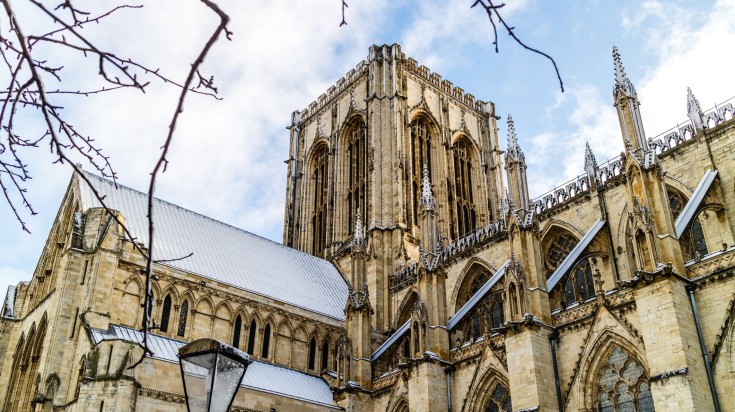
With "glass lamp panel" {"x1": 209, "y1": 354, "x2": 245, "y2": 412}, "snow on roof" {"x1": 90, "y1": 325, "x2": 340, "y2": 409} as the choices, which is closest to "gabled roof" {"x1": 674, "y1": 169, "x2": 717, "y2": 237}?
"snow on roof" {"x1": 90, "y1": 325, "x2": 340, "y2": 409}

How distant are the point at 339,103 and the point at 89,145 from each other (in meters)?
39.5

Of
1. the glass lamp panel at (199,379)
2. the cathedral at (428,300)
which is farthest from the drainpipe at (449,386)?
the glass lamp panel at (199,379)

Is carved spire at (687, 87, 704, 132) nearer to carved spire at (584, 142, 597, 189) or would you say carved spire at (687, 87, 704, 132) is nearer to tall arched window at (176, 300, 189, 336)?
carved spire at (584, 142, 597, 189)

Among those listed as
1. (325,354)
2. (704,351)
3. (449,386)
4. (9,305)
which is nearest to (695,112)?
(704,351)

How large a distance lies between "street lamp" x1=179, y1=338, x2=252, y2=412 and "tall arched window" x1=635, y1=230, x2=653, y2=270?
12.6m

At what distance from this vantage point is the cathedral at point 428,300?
Answer: 652 inches

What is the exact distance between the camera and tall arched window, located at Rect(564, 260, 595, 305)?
22562 mm

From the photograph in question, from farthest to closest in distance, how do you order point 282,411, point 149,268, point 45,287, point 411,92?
point 411,92 < point 45,287 < point 282,411 < point 149,268

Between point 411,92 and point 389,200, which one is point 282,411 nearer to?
point 389,200

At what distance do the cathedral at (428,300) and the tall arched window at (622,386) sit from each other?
45 millimetres

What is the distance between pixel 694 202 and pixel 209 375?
1696cm

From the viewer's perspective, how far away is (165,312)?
25.2 meters

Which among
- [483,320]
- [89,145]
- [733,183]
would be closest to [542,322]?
[483,320]

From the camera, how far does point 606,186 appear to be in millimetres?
24266
